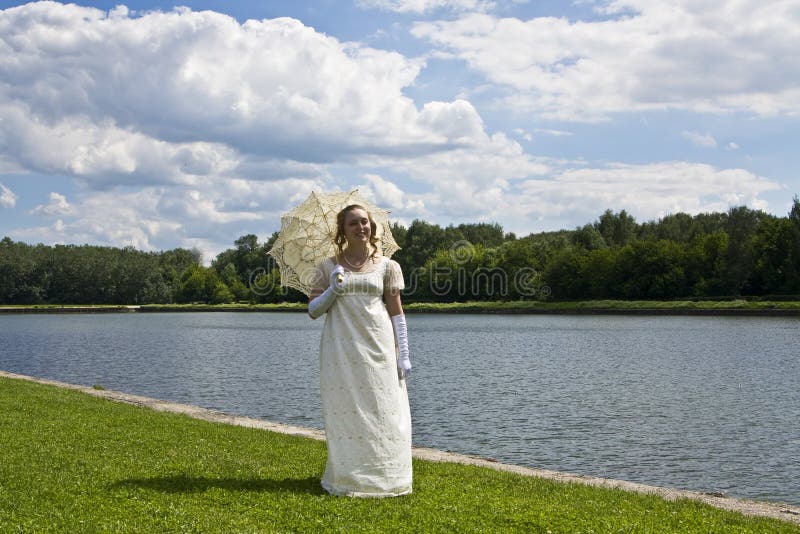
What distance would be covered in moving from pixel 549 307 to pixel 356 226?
106 m

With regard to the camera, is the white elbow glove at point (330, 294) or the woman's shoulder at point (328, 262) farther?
the woman's shoulder at point (328, 262)

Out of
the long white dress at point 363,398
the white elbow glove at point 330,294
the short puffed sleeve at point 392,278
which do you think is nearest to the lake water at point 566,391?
the long white dress at point 363,398

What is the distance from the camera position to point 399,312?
365 inches

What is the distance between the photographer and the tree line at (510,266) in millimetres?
96875

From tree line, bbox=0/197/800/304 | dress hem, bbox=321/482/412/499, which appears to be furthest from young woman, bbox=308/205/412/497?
tree line, bbox=0/197/800/304

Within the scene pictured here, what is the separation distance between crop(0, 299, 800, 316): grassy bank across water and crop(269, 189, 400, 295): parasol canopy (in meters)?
85.5

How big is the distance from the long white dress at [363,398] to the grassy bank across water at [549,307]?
282ft

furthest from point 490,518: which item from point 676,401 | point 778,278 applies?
point 778,278

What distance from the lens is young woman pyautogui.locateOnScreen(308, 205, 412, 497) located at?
28.7 ft

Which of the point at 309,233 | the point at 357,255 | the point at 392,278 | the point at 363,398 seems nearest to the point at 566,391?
the point at 309,233

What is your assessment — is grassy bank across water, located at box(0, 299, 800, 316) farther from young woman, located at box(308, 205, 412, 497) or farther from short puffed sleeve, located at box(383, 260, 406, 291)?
young woman, located at box(308, 205, 412, 497)

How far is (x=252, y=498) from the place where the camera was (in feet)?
28.5

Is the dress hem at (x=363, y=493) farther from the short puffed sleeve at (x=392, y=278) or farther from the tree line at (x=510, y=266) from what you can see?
the tree line at (x=510, y=266)

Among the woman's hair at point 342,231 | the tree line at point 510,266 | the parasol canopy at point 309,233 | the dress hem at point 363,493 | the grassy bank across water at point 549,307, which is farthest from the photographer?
the tree line at point 510,266
